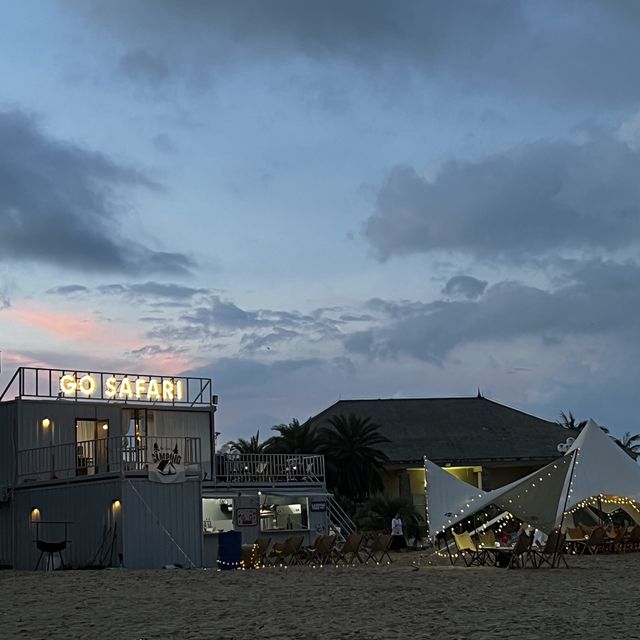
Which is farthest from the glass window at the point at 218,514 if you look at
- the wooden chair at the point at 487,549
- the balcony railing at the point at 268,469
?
the wooden chair at the point at 487,549

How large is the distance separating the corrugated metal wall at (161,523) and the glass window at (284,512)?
514 centimetres

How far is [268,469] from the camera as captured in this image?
2947 centimetres

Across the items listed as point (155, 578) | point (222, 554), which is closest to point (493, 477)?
point (222, 554)

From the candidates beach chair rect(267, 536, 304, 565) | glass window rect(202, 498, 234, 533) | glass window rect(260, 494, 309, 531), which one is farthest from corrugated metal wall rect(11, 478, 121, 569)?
glass window rect(260, 494, 309, 531)

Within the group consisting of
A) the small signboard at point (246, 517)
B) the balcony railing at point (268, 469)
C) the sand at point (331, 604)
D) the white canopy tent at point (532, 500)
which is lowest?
the sand at point (331, 604)

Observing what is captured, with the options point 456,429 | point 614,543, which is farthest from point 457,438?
point 614,543

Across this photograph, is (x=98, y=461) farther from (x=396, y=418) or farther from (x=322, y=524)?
(x=396, y=418)

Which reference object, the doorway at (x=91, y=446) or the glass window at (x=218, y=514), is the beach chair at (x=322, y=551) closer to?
the glass window at (x=218, y=514)

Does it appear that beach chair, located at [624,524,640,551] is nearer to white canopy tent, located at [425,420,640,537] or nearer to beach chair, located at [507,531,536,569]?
white canopy tent, located at [425,420,640,537]

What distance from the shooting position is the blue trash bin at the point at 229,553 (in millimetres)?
22625

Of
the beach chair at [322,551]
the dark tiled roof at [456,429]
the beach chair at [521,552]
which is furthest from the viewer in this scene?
the dark tiled roof at [456,429]

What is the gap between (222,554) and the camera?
22.7 metres

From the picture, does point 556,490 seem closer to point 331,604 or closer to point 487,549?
point 487,549

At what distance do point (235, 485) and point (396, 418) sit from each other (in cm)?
2066
